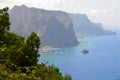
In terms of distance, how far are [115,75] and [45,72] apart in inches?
3950

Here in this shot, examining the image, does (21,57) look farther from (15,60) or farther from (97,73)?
(97,73)

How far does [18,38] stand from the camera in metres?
19.3

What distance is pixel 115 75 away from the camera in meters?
107

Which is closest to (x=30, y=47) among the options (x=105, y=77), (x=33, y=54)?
(x=33, y=54)

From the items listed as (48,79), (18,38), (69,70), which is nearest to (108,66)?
(69,70)

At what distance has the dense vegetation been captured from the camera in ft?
27.6

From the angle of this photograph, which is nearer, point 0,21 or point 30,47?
point 30,47

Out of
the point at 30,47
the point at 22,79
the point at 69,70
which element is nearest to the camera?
the point at 22,79

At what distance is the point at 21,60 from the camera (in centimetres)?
1527

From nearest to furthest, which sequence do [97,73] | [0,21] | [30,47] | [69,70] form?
[30,47] → [0,21] → [97,73] → [69,70]

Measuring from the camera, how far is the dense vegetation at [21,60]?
8399 mm

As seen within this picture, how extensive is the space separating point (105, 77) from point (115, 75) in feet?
16.4

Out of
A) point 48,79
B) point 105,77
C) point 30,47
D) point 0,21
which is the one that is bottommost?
point 105,77

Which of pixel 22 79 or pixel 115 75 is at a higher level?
pixel 22 79
